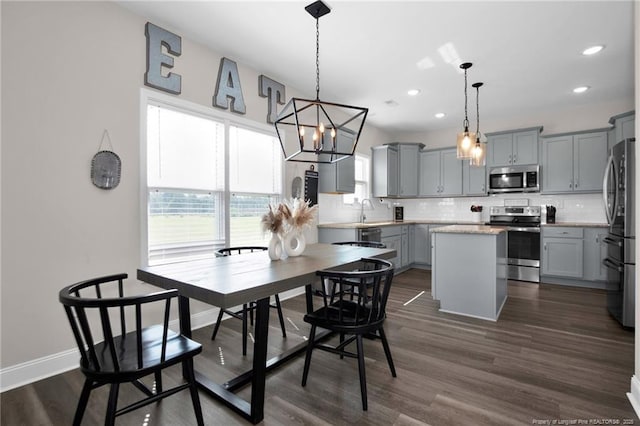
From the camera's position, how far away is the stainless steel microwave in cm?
527

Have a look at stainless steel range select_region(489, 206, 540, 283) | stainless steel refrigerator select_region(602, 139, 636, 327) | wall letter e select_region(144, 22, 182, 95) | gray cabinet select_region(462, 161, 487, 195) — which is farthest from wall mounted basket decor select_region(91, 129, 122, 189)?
gray cabinet select_region(462, 161, 487, 195)

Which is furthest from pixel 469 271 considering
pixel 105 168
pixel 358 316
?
pixel 105 168

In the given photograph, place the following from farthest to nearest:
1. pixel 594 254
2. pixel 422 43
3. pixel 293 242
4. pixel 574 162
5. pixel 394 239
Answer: pixel 394 239 → pixel 574 162 → pixel 594 254 → pixel 422 43 → pixel 293 242

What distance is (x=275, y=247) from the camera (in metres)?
2.39

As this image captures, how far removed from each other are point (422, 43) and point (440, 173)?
3507 millimetres

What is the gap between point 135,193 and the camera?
2.73m

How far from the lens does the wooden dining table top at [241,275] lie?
1.56 m

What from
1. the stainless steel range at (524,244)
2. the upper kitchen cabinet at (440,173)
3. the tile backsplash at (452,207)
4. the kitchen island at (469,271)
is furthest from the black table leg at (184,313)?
the upper kitchen cabinet at (440,173)

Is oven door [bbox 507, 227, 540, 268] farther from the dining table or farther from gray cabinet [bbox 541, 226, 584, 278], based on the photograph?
the dining table

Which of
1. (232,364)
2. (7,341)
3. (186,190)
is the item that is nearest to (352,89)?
(186,190)

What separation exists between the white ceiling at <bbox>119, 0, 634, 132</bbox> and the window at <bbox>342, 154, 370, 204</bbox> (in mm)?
1477

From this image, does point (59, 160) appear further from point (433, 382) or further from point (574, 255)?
point (574, 255)

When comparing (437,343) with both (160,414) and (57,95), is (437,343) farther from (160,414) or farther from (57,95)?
(57,95)

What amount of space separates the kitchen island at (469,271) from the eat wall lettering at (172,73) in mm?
2754
